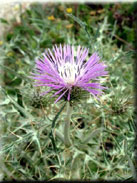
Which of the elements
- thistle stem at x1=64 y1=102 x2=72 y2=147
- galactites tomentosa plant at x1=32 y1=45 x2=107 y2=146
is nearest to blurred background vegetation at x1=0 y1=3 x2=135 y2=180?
thistle stem at x1=64 y1=102 x2=72 y2=147

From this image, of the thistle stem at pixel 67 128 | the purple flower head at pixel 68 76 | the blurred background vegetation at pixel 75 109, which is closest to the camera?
the purple flower head at pixel 68 76

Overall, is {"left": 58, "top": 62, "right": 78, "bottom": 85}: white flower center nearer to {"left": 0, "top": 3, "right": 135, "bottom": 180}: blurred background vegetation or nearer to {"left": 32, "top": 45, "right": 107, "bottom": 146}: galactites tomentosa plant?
{"left": 32, "top": 45, "right": 107, "bottom": 146}: galactites tomentosa plant

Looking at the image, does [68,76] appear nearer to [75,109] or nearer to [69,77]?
[69,77]

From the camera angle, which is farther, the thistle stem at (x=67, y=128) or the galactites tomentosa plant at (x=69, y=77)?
the thistle stem at (x=67, y=128)

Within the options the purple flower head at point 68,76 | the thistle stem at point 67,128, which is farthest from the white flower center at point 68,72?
the thistle stem at point 67,128

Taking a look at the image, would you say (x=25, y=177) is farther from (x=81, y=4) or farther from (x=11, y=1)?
(x=11, y=1)

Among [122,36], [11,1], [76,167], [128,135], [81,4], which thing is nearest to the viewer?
[128,135]

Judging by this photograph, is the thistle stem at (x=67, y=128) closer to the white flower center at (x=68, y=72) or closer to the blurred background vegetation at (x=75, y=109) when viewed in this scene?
the blurred background vegetation at (x=75, y=109)

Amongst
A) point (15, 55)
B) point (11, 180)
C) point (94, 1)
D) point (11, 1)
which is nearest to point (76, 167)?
point (11, 180)

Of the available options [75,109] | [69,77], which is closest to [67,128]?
[75,109]
